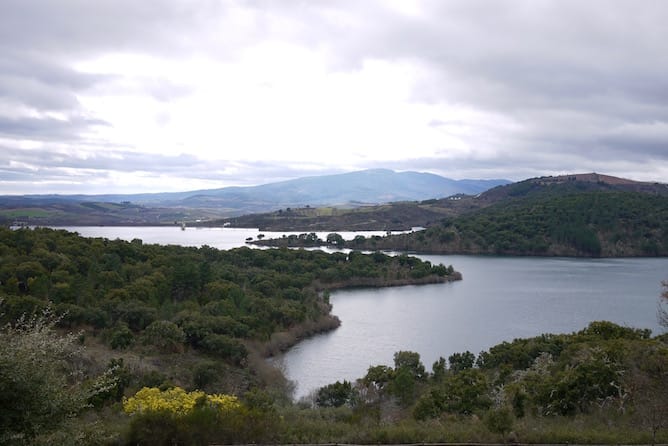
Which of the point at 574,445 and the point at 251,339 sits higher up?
the point at 574,445

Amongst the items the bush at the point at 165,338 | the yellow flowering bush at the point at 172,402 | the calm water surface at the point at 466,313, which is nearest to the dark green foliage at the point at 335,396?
the calm water surface at the point at 466,313

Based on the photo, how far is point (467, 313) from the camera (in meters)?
40.7

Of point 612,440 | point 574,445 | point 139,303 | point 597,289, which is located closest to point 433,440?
point 574,445

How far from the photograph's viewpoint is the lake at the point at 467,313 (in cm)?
2894

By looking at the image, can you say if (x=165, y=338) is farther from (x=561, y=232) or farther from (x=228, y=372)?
(x=561, y=232)

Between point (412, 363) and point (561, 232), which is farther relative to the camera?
point (561, 232)

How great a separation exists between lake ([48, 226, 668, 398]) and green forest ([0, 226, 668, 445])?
228 cm

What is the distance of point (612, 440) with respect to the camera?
8227 millimetres

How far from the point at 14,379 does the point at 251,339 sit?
75.4ft

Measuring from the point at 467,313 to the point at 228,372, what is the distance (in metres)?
22.5

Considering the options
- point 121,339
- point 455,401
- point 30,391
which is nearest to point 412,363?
point 455,401

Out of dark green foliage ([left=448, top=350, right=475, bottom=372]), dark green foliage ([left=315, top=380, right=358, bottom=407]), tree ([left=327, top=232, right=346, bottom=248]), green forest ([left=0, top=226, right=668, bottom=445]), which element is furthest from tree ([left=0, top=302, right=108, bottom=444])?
tree ([left=327, top=232, right=346, bottom=248])

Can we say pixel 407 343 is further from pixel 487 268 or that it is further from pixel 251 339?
pixel 487 268

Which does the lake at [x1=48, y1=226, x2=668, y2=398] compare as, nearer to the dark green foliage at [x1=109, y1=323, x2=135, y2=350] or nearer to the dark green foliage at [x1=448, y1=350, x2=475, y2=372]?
the dark green foliage at [x1=448, y1=350, x2=475, y2=372]
